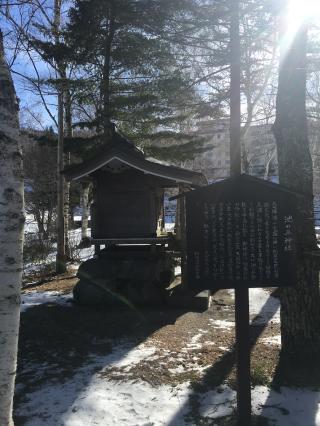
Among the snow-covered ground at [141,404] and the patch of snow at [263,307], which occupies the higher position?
the patch of snow at [263,307]

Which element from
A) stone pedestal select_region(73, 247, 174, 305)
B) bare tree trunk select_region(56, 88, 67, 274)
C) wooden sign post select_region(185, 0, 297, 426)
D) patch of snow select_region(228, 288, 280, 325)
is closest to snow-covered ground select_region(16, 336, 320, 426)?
wooden sign post select_region(185, 0, 297, 426)

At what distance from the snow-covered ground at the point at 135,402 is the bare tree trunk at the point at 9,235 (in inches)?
58.8

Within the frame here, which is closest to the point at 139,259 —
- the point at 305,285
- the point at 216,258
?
the point at 305,285

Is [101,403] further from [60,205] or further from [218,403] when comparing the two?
[60,205]

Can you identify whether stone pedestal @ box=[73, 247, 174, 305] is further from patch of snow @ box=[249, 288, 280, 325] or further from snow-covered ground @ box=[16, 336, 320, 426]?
snow-covered ground @ box=[16, 336, 320, 426]

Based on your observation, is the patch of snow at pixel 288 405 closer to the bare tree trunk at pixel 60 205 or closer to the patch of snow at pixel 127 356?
the patch of snow at pixel 127 356

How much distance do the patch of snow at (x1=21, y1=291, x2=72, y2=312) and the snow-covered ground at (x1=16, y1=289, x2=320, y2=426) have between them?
389 centimetres

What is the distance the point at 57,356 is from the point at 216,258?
3.31 m

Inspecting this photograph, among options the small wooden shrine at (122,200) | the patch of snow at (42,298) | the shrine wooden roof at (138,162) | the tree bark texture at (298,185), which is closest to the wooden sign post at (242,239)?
the tree bark texture at (298,185)

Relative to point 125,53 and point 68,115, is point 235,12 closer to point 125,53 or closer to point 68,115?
point 125,53

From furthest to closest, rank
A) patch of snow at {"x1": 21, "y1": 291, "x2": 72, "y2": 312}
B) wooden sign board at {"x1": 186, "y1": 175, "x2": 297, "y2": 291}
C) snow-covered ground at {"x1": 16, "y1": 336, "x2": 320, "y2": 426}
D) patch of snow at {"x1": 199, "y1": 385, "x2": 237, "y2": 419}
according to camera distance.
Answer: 1. patch of snow at {"x1": 21, "y1": 291, "x2": 72, "y2": 312}
2. patch of snow at {"x1": 199, "y1": 385, "x2": 237, "y2": 419}
3. snow-covered ground at {"x1": 16, "y1": 336, "x2": 320, "y2": 426}
4. wooden sign board at {"x1": 186, "y1": 175, "x2": 297, "y2": 291}

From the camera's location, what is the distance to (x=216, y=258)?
4312 millimetres

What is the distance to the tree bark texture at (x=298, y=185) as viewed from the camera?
552 centimetres

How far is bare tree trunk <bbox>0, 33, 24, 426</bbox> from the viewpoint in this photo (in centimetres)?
310
